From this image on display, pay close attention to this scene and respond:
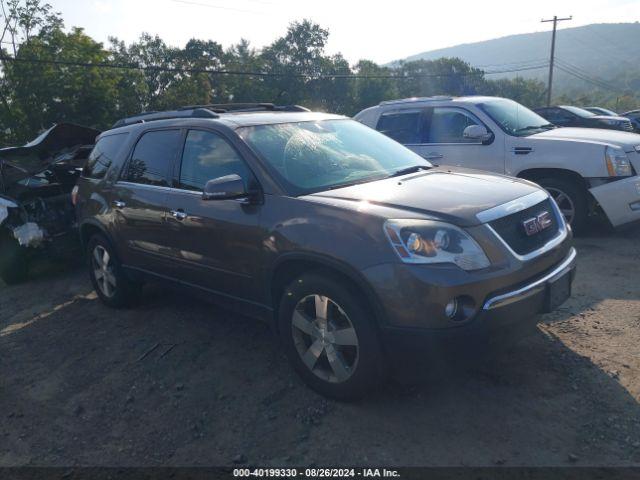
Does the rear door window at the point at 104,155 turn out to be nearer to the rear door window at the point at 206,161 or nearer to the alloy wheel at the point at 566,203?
the rear door window at the point at 206,161

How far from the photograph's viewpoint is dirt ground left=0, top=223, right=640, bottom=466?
2.93 m

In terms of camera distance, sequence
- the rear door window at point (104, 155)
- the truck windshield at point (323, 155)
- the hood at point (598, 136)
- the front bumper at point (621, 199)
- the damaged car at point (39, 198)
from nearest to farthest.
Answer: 1. the truck windshield at point (323, 155)
2. the rear door window at point (104, 155)
3. the front bumper at point (621, 199)
4. the hood at point (598, 136)
5. the damaged car at point (39, 198)

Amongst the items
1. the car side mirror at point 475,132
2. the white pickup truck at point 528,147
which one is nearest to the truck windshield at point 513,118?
the white pickup truck at point 528,147

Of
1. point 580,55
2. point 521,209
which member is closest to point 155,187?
point 521,209

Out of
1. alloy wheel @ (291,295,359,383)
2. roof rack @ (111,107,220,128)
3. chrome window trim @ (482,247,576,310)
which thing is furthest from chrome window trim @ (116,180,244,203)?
chrome window trim @ (482,247,576,310)

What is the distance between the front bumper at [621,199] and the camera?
20.1 feet

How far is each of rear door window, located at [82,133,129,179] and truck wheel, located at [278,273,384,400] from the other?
281 centimetres

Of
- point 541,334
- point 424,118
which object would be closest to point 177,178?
point 541,334

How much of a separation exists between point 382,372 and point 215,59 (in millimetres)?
53354

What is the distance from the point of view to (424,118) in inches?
303

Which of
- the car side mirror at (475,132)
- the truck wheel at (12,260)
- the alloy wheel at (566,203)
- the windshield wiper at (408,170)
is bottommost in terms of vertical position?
the truck wheel at (12,260)

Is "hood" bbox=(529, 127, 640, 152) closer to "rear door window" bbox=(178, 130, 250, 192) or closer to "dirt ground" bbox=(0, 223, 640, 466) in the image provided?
"dirt ground" bbox=(0, 223, 640, 466)

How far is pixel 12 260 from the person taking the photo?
7207 mm

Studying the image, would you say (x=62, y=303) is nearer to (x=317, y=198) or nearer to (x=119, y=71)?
(x=317, y=198)
